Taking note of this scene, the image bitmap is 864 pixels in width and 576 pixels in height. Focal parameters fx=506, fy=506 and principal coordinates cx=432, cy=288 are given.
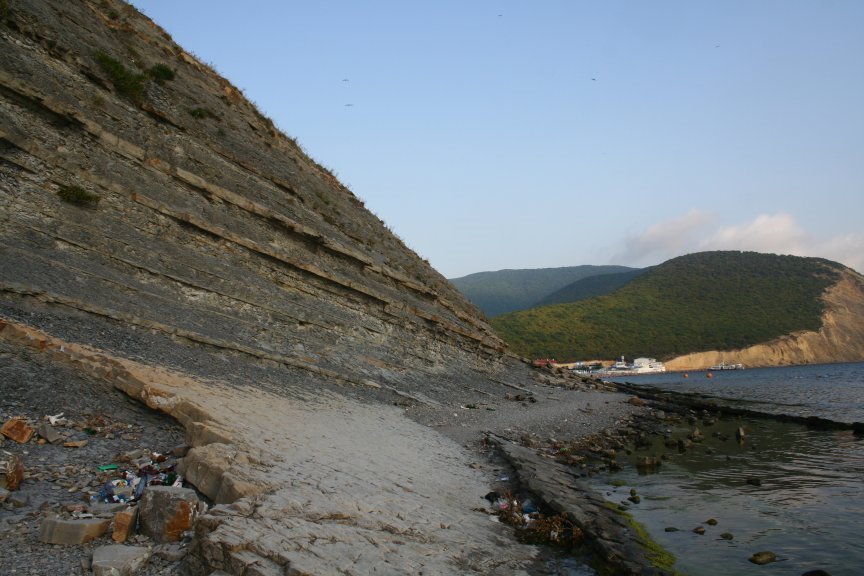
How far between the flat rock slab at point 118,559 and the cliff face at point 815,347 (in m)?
108

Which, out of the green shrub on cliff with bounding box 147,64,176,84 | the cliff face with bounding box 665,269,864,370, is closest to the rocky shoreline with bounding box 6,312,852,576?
the green shrub on cliff with bounding box 147,64,176,84

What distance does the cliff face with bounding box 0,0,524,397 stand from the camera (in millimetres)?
13516

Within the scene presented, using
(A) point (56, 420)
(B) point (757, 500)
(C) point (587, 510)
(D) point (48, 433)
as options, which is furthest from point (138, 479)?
(B) point (757, 500)

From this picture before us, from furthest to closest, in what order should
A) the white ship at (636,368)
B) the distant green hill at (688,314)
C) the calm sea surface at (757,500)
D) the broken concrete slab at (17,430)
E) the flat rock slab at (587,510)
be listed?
the distant green hill at (688,314), the white ship at (636,368), the calm sea surface at (757,500), the flat rock slab at (587,510), the broken concrete slab at (17,430)

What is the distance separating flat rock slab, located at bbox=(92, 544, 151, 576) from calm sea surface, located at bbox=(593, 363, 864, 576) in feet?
27.4

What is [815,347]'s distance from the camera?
328ft

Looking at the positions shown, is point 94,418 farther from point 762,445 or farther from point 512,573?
point 762,445

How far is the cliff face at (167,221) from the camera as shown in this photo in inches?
532

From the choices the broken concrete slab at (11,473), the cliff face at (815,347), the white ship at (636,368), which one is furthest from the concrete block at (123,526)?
the cliff face at (815,347)

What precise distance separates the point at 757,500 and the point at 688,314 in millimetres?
108914

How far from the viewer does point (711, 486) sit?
46.1ft

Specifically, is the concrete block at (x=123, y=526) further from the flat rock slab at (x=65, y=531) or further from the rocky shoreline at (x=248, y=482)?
the flat rock slab at (x=65, y=531)

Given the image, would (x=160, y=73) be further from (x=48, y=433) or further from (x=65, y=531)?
(x=65, y=531)

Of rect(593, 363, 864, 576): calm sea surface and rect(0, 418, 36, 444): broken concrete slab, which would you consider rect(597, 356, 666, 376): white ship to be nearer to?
rect(593, 363, 864, 576): calm sea surface
